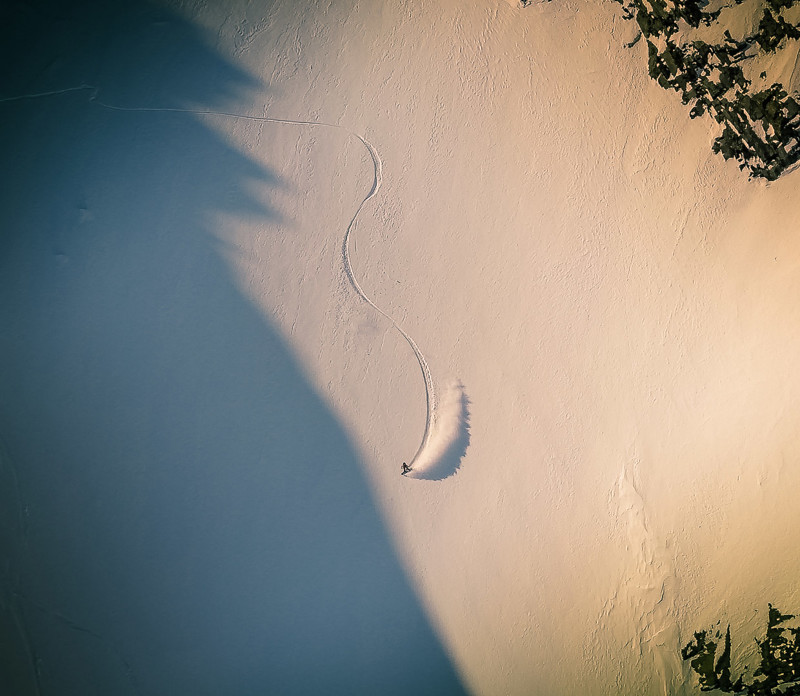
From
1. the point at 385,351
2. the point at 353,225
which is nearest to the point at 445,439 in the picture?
the point at 385,351

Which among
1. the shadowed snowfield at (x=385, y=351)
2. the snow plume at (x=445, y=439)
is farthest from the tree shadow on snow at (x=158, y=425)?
the snow plume at (x=445, y=439)

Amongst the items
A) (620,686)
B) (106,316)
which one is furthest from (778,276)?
(106,316)

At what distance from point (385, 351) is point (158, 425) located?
124 centimetres

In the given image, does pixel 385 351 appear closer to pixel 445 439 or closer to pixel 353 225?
pixel 445 439

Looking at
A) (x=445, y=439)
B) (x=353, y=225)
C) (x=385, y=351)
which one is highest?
(x=353, y=225)

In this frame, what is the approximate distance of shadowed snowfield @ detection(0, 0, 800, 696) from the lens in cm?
272

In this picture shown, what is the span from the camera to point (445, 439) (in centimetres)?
282

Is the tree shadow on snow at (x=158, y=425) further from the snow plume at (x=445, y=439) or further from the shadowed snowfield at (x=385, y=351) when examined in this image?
the snow plume at (x=445, y=439)

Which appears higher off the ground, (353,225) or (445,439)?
(353,225)

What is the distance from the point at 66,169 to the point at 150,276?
71cm

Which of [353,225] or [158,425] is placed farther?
[353,225]

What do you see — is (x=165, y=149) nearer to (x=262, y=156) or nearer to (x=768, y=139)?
(x=262, y=156)

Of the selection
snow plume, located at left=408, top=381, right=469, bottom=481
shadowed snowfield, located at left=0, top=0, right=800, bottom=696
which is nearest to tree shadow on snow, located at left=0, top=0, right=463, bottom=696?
shadowed snowfield, located at left=0, top=0, right=800, bottom=696

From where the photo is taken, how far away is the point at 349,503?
2.78 m
